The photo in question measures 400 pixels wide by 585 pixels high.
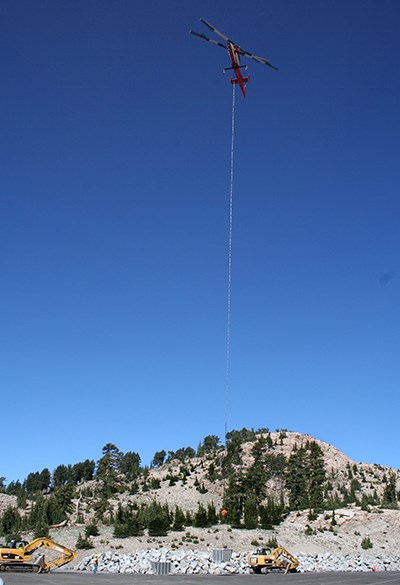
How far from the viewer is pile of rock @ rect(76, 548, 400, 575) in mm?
45250

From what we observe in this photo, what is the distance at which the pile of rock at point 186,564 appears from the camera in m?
45.2

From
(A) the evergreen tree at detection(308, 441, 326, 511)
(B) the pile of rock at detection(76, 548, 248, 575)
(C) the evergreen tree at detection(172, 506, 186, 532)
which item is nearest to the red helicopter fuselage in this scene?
(B) the pile of rock at detection(76, 548, 248, 575)

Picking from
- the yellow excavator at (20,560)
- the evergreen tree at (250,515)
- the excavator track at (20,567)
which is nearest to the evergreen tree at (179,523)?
the evergreen tree at (250,515)

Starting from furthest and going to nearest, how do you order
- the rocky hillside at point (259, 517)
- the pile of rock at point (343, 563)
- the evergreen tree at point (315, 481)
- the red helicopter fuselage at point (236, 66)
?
the evergreen tree at point (315, 481) → the rocky hillside at point (259, 517) → the pile of rock at point (343, 563) → the red helicopter fuselage at point (236, 66)

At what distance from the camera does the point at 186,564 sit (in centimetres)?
4566

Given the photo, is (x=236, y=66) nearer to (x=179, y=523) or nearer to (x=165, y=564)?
(x=165, y=564)

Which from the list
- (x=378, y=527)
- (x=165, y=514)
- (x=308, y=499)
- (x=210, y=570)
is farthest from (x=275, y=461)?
(x=210, y=570)

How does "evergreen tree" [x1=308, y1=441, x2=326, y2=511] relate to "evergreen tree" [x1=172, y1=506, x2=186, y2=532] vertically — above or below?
above

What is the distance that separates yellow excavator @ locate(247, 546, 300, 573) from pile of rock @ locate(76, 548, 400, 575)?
1.04m

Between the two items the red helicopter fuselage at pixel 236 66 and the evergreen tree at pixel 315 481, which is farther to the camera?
the evergreen tree at pixel 315 481

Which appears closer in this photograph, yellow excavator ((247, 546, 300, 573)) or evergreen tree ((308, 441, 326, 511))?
yellow excavator ((247, 546, 300, 573))

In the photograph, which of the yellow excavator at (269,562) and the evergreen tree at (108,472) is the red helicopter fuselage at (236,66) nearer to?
the yellow excavator at (269,562)

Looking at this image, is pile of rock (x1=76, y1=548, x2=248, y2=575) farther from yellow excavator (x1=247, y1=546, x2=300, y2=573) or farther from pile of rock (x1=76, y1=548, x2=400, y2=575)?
yellow excavator (x1=247, y1=546, x2=300, y2=573)

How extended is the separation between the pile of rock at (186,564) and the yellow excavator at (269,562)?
104cm
